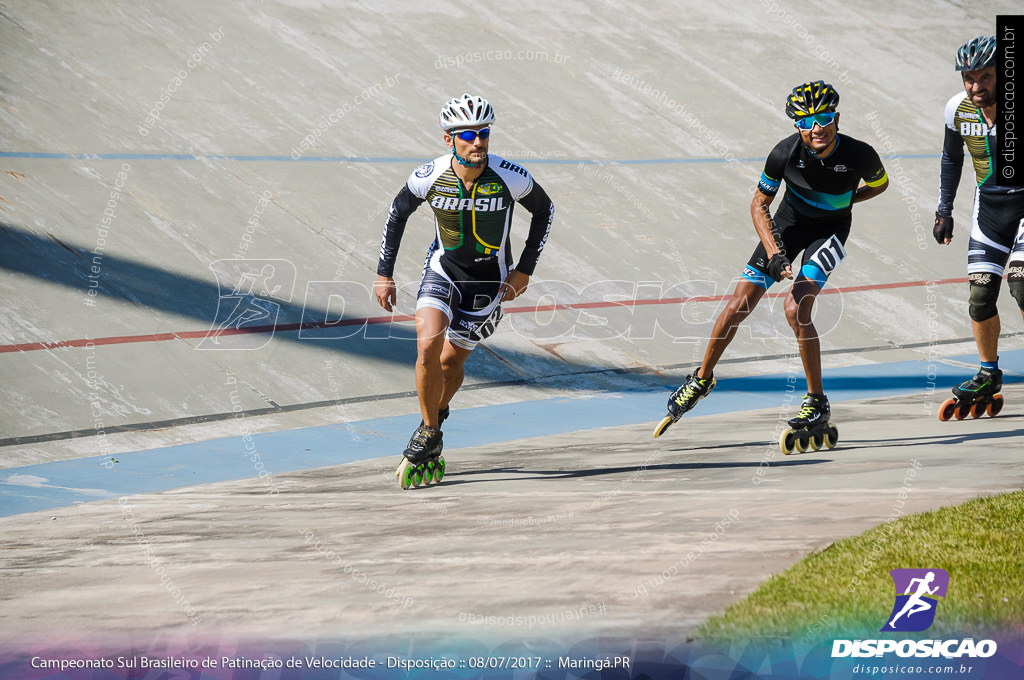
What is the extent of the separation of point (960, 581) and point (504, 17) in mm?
13732

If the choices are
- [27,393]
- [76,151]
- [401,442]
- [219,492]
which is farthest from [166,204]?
[219,492]

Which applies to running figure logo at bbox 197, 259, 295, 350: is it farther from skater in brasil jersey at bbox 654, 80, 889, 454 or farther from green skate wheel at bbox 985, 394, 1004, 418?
green skate wheel at bbox 985, 394, 1004, 418

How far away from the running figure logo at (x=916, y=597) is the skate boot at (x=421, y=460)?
2.54 meters

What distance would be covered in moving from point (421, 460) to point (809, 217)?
2.43m

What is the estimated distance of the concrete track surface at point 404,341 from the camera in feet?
11.4

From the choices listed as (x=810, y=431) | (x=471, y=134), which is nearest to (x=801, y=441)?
(x=810, y=431)

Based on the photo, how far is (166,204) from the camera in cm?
878

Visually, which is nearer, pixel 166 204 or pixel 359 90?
pixel 166 204

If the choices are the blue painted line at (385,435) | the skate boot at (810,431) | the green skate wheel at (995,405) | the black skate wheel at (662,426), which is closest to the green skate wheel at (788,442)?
the skate boot at (810,431)

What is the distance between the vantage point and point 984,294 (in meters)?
5.86

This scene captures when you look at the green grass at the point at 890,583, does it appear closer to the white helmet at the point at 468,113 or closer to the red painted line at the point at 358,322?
A: the white helmet at the point at 468,113

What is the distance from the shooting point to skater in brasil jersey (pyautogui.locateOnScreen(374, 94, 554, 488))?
5027mm

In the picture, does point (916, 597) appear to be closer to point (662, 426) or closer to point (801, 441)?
point (801, 441)

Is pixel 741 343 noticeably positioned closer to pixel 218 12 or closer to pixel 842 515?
pixel 842 515
